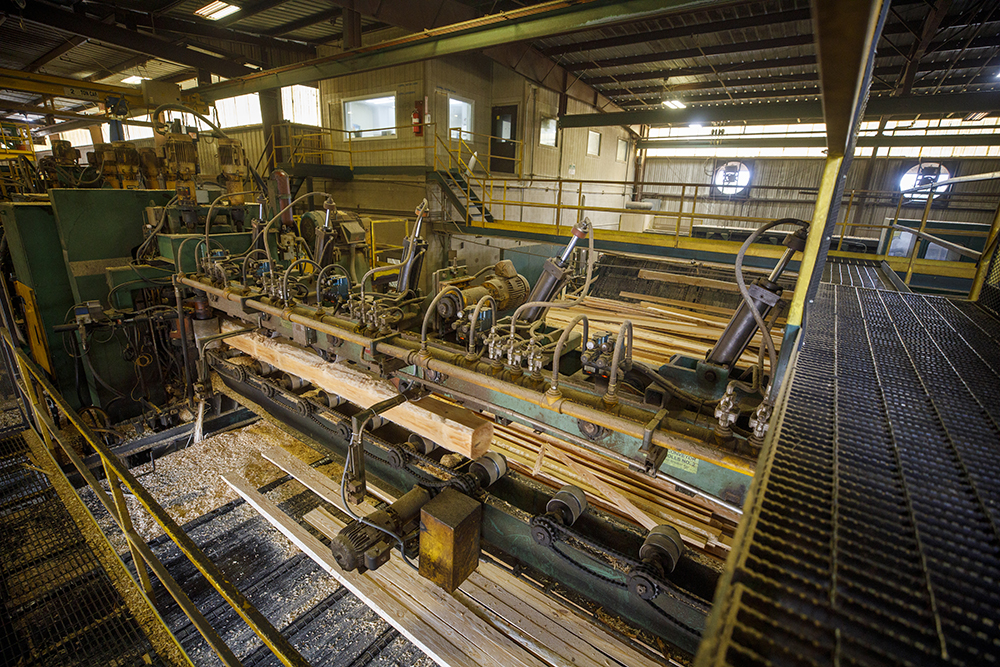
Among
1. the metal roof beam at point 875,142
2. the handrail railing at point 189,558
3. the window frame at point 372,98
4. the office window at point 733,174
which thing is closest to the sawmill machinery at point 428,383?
the handrail railing at point 189,558

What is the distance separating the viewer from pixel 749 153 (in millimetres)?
19312

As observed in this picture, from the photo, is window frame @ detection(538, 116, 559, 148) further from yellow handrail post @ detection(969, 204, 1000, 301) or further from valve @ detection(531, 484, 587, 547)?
Answer: valve @ detection(531, 484, 587, 547)

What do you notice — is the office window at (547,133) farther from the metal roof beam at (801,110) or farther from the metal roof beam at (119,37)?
the metal roof beam at (119,37)

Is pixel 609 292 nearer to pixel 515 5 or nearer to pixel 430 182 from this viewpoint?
pixel 430 182

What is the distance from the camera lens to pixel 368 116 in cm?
1289

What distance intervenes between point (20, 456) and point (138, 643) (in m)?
2.82

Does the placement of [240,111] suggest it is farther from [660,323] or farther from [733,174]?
[733,174]

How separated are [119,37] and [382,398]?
13008mm

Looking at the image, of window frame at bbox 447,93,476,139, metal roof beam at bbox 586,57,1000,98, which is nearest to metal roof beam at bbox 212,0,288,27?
window frame at bbox 447,93,476,139

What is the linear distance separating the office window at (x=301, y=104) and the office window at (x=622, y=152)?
11.9m

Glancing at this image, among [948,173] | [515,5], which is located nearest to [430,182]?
[515,5]

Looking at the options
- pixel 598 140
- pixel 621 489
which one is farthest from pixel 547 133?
pixel 621 489

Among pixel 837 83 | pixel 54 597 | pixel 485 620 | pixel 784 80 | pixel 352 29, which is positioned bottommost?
pixel 54 597

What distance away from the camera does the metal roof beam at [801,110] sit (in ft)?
26.0
